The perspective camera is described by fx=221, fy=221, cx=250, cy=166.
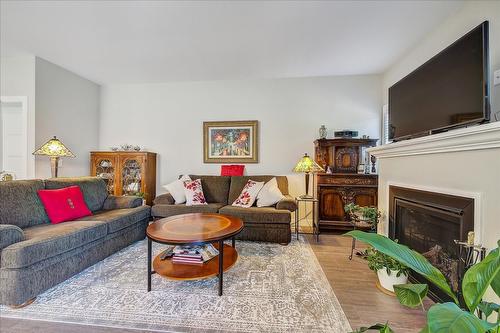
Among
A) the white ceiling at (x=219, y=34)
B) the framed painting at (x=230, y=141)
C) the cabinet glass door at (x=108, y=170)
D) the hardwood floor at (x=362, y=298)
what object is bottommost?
the hardwood floor at (x=362, y=298)

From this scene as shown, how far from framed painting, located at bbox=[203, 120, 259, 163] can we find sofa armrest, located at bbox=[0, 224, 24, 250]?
2.76 m

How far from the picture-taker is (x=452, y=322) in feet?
1.88

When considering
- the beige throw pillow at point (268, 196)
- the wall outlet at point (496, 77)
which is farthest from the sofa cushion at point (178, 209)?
the wall outlet at point (496, 77)

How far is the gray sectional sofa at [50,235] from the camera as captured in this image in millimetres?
1618

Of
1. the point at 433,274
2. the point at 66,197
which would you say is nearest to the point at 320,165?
the point at 433,274

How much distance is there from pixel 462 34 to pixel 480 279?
2575mm

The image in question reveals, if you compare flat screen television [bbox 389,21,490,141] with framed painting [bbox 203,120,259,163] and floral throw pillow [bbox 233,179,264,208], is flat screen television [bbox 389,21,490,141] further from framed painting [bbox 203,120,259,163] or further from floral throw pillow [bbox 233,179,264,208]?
framed painting [bbox 203,120,259,163]

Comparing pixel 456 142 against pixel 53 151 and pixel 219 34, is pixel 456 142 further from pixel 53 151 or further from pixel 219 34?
pixel 53 151

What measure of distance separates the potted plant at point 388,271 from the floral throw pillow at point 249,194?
5.93 ft

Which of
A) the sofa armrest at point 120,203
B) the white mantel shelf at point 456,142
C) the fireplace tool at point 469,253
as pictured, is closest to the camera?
the white mantel shelf at point 456,142

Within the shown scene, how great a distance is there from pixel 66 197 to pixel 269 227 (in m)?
→ 2.46

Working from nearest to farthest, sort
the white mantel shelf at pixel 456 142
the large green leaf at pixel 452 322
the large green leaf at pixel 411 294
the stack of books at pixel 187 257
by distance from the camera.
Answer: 1. the large green leaf at pixel 452 322
2. the large green leaf at pixel 411 294
3. the white mantel shelf at pixel 456 142
4. the stack of books at pixel 187 257

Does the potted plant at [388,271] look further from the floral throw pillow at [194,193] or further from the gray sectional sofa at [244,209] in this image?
the floral throw pillow at [194,193]

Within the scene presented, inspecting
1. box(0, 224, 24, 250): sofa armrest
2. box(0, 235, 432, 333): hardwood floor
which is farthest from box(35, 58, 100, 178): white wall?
box(0, 235, 432, 333): hardwood floor
